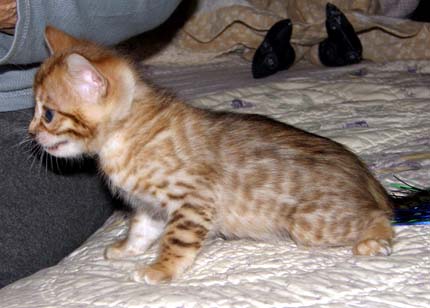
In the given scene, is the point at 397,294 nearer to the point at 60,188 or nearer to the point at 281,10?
the point at 60,188

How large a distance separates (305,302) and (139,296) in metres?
0.31

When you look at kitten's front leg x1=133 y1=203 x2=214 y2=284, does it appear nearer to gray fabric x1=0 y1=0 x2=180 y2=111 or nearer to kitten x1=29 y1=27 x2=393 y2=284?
kitten x1=29 y1=27 x2=393 y2=284

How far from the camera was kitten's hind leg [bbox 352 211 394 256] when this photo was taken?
1434 mm

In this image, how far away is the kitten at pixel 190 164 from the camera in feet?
5.22

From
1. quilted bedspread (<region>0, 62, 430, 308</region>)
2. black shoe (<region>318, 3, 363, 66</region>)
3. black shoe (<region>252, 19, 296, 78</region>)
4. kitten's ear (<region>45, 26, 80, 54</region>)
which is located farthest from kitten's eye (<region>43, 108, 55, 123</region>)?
black shoe (<region>318, 3, 363, 66</region>)

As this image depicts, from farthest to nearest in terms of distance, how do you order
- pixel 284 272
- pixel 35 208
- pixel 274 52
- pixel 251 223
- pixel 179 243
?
pixel 274 52 → pixel 35 208 → pixel 251 223 → pixel 179 243 → pixel 284 272

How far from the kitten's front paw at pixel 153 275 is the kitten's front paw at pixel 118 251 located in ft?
0.50

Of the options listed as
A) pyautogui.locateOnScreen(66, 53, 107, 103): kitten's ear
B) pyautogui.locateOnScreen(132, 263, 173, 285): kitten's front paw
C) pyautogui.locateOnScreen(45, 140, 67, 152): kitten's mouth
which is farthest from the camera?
pyautogui.locateOnScreen(45, 140, 67, 152): kitten's mouth

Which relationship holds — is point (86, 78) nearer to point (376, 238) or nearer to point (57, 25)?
point (57, 25)

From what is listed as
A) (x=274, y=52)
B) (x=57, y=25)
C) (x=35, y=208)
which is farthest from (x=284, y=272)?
(x=274, y=52)

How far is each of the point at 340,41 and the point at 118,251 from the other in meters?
1.73

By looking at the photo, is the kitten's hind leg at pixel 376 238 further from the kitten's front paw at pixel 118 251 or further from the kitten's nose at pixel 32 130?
the kitten's nose at pixel 32 130

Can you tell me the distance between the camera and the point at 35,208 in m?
1.85

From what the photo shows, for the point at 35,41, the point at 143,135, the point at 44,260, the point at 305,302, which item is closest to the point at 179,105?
the point at 143,135
